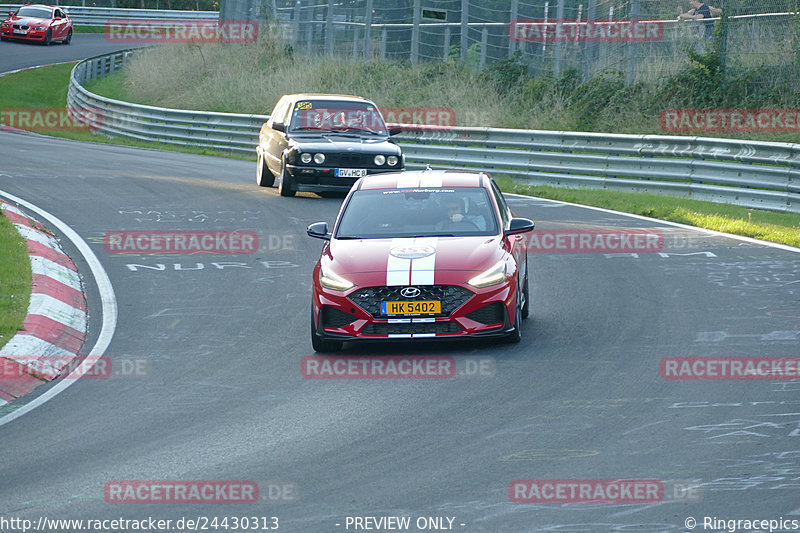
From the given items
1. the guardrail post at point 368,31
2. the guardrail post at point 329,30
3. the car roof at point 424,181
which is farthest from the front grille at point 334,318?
the guardrail post at point 329,30

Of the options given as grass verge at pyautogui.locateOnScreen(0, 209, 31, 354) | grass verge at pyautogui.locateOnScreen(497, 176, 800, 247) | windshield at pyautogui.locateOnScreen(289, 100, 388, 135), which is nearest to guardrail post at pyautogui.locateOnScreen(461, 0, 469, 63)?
grass verge at pyautogui.locateOnScreen(497, 176, 800, 247)

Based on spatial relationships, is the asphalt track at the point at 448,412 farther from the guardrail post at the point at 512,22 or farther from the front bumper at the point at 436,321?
the guardrail post at the point at 512,22

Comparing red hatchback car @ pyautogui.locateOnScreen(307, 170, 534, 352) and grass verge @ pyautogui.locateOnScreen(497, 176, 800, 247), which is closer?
red hatchback car @ pyautogui.locateOnScreen(307, 170, 534, 352)

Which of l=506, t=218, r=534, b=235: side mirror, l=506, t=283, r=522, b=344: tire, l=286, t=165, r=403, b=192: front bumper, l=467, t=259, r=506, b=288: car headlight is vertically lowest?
l=286, t=165, r=403, b=192: front bumper

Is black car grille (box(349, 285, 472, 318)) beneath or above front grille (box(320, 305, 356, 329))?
above

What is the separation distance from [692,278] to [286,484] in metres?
7.77

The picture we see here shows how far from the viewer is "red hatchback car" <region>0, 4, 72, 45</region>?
5497 centimetres

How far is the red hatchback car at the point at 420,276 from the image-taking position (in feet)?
32.2

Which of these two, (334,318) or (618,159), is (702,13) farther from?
(334,318)

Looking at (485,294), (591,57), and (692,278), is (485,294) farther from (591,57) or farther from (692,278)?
(591,57)

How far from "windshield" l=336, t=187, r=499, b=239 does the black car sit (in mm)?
8495

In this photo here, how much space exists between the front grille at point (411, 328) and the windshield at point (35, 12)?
5036cm

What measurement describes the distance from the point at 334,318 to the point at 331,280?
1.13ft

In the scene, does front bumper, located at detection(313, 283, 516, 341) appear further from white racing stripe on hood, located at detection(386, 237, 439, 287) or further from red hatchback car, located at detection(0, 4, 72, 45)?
red hatchback car, located at detection(0, 4, 72, 45)
